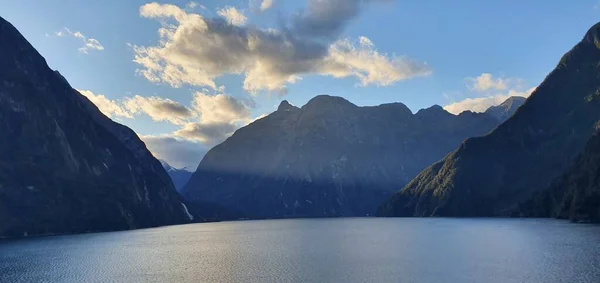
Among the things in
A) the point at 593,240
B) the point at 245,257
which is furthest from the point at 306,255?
the point at 593,240

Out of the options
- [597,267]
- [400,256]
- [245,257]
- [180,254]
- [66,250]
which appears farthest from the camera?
[66,250]

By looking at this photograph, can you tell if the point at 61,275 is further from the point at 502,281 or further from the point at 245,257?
the point at 502,281

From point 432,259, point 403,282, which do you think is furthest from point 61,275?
point 432,259

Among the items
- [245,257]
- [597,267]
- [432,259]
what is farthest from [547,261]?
[245,257]

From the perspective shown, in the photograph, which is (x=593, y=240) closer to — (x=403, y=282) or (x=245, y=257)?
(x=403, y=282)

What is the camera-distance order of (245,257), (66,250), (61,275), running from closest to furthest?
(61,275), (245,257), (66,250)

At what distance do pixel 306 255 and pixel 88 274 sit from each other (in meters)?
56.4

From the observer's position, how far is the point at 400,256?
124438 mm

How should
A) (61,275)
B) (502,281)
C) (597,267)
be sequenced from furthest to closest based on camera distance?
(61,275)
(597,267)
(502,281)

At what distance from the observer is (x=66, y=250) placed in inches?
6624

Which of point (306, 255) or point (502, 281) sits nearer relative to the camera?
point (502, 281)

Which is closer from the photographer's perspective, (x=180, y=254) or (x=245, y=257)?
(x=245, y=257)

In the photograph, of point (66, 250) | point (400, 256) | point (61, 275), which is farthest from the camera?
point (66, 250)

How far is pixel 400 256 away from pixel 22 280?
88.3 metres
